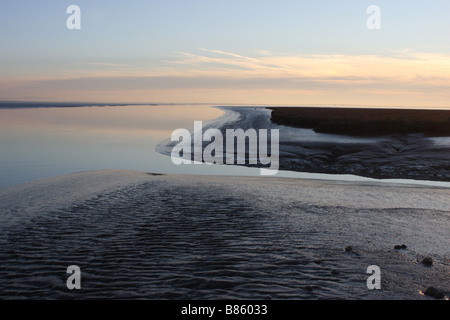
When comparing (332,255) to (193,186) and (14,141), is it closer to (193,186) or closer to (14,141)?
(193,186)

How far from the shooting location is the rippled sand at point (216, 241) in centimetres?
646

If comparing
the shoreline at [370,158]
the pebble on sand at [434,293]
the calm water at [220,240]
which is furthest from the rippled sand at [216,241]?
the shoreline at [370,158]

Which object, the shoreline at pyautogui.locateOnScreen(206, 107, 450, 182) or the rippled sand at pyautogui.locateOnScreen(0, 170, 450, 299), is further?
the shoreline at pyautogui.locateOnScreen(206, 107, 450, 182)

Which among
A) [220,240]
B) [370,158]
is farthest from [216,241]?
[370,158]

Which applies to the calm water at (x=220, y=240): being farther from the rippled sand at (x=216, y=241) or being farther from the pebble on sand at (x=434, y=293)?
the pebble on sand at (x=434, y=293)

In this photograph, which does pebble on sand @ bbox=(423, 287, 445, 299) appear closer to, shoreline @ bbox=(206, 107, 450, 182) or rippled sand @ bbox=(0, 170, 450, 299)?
rippled sand @ bbox=(0, 170, 450, 299)

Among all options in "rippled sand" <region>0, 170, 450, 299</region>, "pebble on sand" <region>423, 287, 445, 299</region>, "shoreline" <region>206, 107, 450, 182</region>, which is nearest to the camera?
"pebble on sand" <region>423, 287, 445, 299</region>

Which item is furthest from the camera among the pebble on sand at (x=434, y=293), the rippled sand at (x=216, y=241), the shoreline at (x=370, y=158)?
the shoreline at (x=370, y=158)

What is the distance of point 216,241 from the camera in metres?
8.64

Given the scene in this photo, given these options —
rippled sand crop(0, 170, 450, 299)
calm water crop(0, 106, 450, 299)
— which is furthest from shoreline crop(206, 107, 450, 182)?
rippled sand crop(0, 170, 450, 299)

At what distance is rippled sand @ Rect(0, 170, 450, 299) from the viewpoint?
21.2ft

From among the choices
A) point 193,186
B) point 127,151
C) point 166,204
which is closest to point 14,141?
point 127,151
